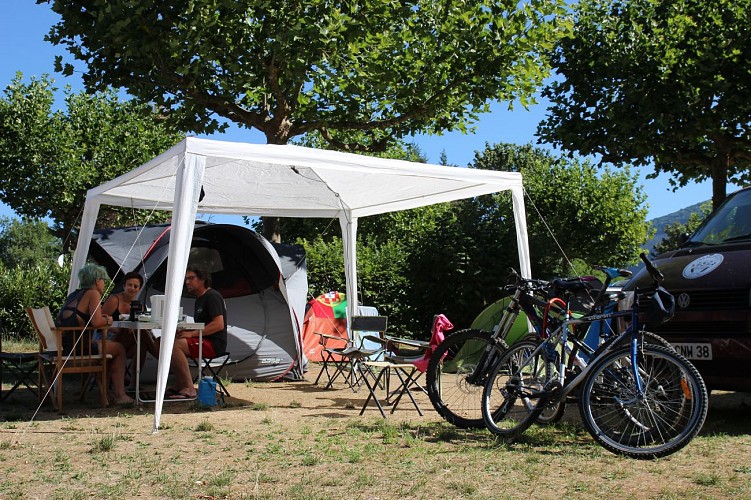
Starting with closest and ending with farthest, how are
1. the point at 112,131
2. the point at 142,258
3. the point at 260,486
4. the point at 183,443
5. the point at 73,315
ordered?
the point at 260,486 < the point at 183,443 < the point at 73,315 < the point at 142,258 < the point at 112,131

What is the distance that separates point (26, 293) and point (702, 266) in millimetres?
13388

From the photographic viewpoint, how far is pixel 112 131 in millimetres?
22047

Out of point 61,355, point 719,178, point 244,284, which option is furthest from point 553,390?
point 719,178

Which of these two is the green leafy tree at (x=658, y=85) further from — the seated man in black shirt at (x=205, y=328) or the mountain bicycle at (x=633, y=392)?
the mountain bicycle at (x=633, y=392)

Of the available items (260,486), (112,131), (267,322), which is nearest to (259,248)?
(267,322)

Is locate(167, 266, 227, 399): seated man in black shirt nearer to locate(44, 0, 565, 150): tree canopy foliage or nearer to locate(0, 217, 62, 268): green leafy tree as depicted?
locate(44, 0, 565, 150): tree canopy foliage

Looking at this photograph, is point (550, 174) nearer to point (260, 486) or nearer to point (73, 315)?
point (73, 315)

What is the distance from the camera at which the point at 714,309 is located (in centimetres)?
568

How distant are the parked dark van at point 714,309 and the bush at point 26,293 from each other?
12.4m

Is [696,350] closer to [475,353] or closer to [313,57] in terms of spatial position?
[475,353]

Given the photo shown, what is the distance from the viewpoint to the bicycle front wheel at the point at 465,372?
6.00 m

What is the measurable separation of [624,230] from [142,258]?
1555 cm

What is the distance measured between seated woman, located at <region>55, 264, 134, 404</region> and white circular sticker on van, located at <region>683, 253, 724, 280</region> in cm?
481

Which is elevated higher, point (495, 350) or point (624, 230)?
point (624, 230)
